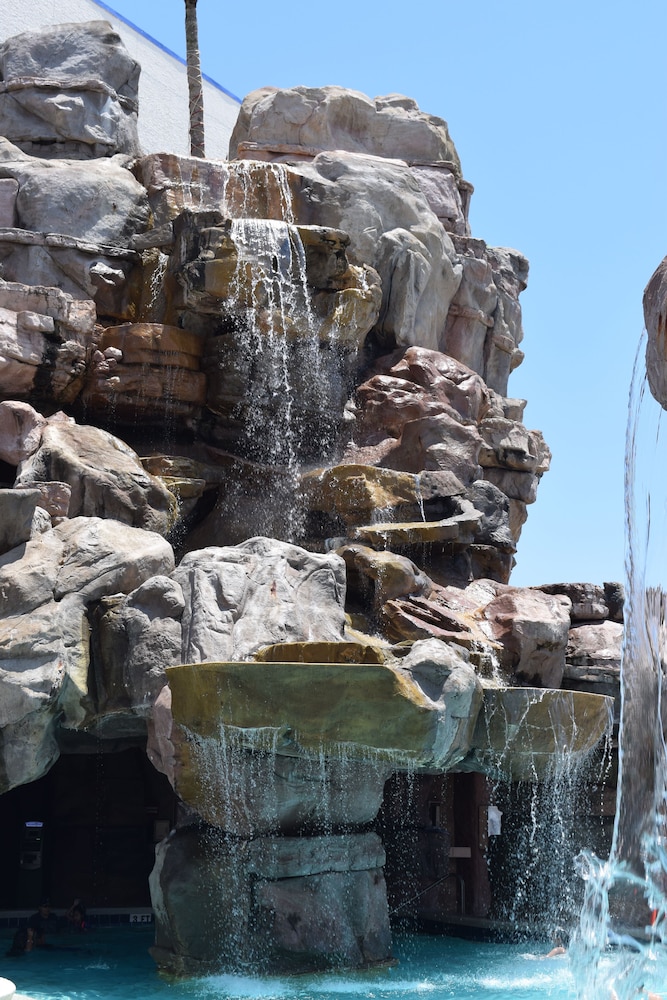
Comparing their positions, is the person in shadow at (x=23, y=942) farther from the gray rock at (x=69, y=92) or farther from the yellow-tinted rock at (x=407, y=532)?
the gray rock at (x=69, y=92)

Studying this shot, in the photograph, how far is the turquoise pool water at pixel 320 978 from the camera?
9.73 meters

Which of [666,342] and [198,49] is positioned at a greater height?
[198,49]

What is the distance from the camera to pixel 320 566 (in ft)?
38.8

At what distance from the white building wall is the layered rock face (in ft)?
26.5

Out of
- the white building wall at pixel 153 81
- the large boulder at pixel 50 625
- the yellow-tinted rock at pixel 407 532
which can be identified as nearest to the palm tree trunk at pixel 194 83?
the white building wall at pixel 153 81

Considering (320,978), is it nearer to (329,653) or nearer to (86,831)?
(329,653)

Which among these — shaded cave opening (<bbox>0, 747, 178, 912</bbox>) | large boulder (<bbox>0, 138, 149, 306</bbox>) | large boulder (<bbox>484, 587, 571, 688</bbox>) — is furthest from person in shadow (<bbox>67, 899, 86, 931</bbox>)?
large boulder (<bbox>0, 138, 149, 306</bbox>)

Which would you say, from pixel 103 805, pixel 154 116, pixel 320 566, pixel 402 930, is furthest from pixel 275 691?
pixel 154 116

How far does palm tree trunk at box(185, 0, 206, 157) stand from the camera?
2030 cm

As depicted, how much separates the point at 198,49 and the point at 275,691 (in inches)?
605

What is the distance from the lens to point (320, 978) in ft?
33.3

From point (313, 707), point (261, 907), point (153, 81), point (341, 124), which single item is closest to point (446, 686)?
point (313, 707)

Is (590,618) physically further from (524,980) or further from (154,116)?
(154,116)

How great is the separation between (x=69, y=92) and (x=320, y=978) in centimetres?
1280
